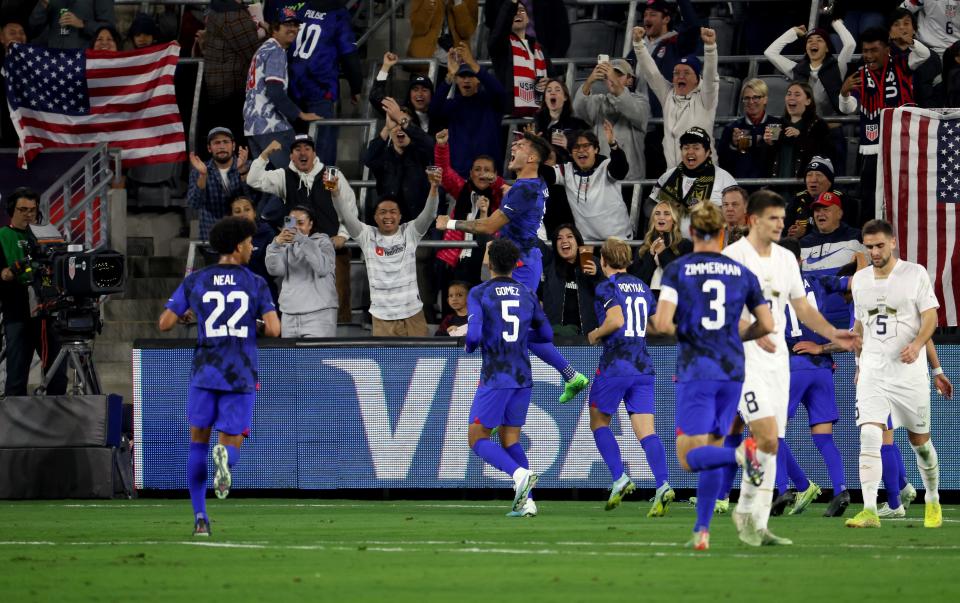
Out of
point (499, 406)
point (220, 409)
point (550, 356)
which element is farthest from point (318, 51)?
point (220, 409)

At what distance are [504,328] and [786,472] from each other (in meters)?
2.85

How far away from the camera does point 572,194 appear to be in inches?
713

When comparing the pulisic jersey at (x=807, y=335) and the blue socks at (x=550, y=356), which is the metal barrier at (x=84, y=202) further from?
the pulisic jersey at (x=807, y=335)

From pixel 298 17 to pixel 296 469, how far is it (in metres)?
6.03

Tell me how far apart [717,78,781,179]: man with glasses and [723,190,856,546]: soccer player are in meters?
7.29

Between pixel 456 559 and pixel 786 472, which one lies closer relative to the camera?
pixel 456 559

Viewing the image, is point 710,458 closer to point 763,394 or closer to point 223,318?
point 763,394

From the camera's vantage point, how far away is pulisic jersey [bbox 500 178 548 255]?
14734 mm

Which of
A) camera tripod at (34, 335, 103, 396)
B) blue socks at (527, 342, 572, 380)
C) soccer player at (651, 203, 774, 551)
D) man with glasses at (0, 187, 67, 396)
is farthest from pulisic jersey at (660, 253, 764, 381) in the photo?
man with glasses at (0, 187, 67, 396)

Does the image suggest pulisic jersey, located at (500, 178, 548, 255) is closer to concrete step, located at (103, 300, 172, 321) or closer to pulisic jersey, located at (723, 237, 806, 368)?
pulisic jersey, located at (723, 237, 806, 368)

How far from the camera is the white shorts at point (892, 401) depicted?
1253 cm

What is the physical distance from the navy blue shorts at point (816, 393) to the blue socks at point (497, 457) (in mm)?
2489

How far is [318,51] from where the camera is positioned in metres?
20.1

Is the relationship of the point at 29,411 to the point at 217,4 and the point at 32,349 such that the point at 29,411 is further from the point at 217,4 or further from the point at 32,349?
the point at 217,4
